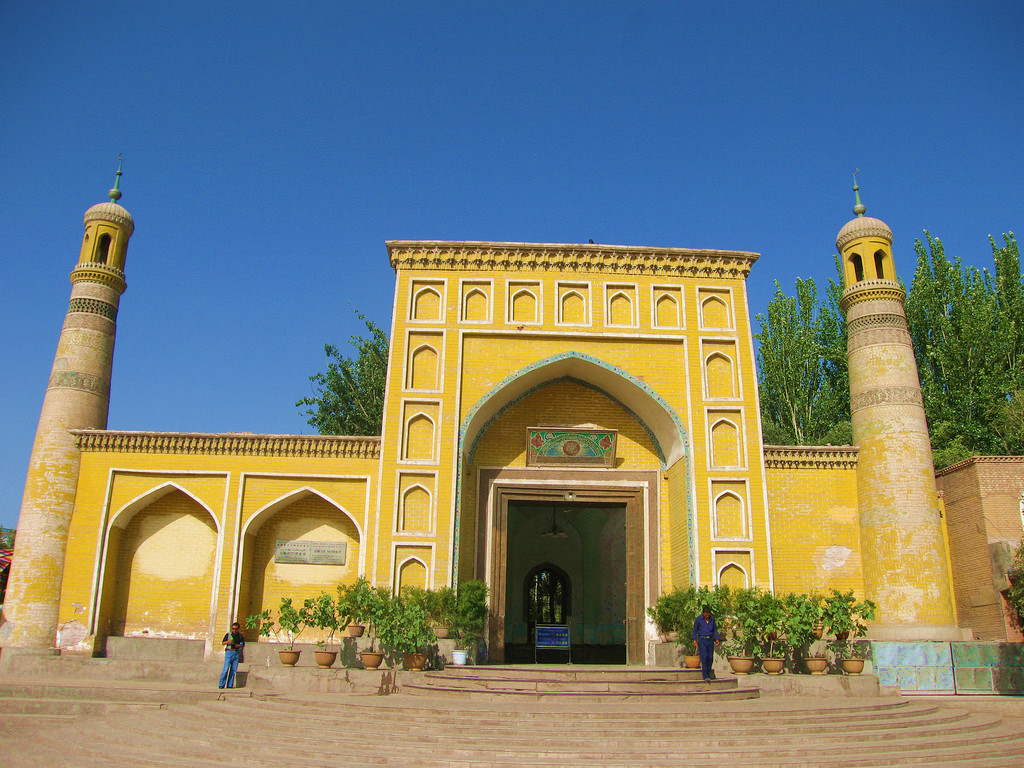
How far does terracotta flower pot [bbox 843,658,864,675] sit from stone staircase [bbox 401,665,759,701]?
4.58 ft

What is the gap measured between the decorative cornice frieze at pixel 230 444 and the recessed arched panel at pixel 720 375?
15.6 ft

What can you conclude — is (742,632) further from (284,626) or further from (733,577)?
(284,626)

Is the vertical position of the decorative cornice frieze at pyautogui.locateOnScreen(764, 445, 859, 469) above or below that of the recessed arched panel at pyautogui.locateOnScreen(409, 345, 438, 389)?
below

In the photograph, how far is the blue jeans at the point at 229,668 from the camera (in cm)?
952

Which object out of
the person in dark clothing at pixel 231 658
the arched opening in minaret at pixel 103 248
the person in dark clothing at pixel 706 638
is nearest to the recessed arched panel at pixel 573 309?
the person in dark clothing at pixel 706 638

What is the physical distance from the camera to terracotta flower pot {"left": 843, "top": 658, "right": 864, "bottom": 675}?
31.8 ft

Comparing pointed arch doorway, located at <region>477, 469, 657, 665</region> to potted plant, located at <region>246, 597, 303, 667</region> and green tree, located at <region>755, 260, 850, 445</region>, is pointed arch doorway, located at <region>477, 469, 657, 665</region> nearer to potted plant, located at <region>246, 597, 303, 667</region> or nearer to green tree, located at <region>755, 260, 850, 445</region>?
potted plant, located at <region>246, 597, 303, 667</region>

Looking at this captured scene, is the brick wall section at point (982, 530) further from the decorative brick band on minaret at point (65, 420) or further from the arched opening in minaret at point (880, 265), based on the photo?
the decorative brick band on minaret at point (65, 420)

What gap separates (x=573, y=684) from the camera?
8609 mm

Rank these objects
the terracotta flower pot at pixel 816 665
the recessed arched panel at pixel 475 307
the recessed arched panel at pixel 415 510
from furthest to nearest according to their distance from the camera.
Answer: the recessed arched panel at pixel 475 307
the recessed arched panel at pixel 415 510
the terracotta flower pot at pixel 816 665

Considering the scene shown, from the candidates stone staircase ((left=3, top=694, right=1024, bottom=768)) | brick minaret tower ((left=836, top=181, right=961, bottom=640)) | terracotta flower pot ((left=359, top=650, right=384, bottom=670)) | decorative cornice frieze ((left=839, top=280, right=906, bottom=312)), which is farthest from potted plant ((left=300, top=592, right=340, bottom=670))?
decorative cornice frieze ((left=839, top=280, right=906, bottom=312))

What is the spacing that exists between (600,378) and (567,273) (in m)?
1.63

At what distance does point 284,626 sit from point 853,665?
6.82 metres

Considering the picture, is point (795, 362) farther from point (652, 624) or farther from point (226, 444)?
point (226, 444)
